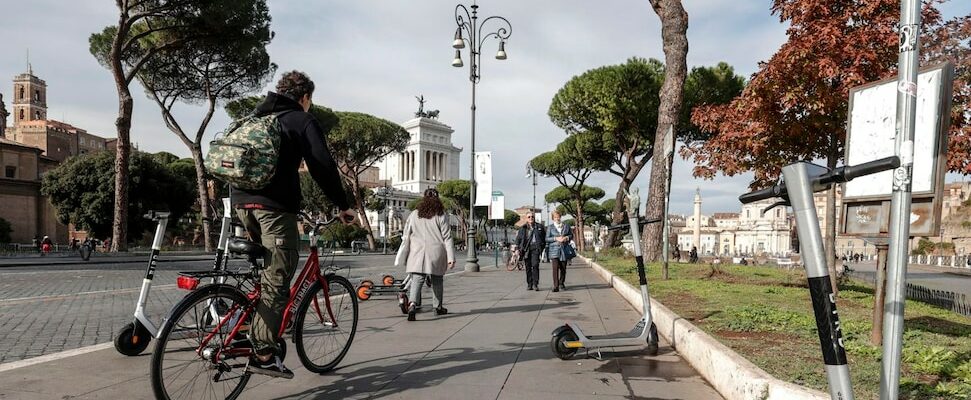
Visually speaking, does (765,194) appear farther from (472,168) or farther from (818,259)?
(472,168)

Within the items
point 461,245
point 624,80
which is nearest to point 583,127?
point 624,80

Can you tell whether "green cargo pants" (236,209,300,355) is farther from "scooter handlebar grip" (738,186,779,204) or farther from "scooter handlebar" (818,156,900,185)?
"scooter handlebar" (818,156,900,185)

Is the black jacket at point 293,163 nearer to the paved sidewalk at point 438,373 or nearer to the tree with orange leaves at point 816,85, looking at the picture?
the paved sidewalk at point 438,373

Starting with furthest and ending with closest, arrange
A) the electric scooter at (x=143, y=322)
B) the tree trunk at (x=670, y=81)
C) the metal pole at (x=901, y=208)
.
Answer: the tree trunk at (x=670, y=81) → the electric scooter at (x=143, y=322) → the metal pole at (x=901, y=208)

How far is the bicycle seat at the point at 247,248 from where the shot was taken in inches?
120

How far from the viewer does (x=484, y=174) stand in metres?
18.9

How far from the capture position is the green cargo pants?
10.4 ft

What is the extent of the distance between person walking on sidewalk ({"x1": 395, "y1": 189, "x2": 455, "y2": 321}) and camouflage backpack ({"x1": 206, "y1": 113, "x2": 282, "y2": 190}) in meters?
3.52

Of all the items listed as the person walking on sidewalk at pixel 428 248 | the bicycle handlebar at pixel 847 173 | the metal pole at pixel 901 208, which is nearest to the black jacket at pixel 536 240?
the person walking on sidewalk at pixel 428 248

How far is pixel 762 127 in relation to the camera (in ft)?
27.9

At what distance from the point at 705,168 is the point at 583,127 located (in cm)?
2260

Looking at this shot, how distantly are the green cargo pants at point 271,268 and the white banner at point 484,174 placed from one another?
15368 mm

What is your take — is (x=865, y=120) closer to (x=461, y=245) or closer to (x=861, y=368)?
(x=861, y=368)

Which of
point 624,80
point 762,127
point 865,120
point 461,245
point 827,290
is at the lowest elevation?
point 461,245
